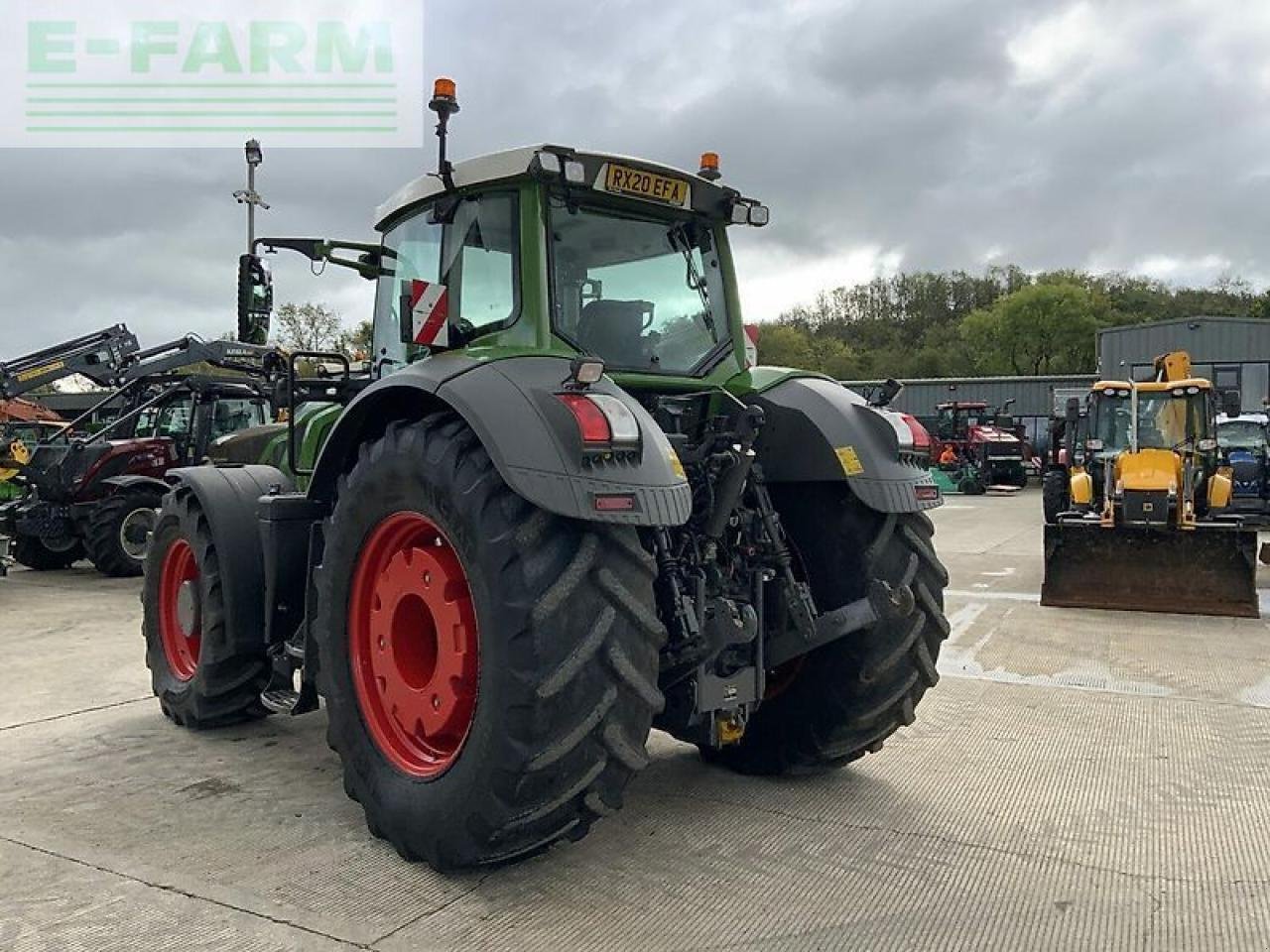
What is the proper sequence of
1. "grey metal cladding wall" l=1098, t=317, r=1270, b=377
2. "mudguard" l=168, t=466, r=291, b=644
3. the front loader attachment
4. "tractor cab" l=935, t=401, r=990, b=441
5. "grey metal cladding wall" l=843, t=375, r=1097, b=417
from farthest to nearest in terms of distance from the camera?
"grey metal cladding wall" l=843, t=375, r=1097, b=417 → "grey metal cladding wall" l=1098, t=317, r=1270, b=377 → "tractor cab" l=935, t=401, r=990, b=441 → the front loader attachment → "mudguard" l=168, t=466, r=291, b=644

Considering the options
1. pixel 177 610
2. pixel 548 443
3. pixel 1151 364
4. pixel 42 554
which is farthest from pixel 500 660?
pixel 1151 364

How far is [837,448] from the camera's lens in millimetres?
3803

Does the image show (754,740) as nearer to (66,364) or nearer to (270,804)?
(270,804)

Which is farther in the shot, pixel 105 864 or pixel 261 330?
pixel 261 330

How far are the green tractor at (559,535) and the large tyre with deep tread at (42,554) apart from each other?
8271 millimetres

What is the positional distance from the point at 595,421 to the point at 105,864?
2106 mm

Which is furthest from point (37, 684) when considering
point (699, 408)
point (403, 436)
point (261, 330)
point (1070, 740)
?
point (1070, 740)

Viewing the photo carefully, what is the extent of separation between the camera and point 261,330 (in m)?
6.47

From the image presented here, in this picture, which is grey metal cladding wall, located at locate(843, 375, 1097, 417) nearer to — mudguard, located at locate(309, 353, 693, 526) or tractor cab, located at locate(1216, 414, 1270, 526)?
tractor cab, located at locate(1216, 414, 1270, 526)

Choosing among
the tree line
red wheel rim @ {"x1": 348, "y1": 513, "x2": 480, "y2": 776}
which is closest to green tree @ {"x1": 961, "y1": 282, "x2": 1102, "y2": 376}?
the tree line

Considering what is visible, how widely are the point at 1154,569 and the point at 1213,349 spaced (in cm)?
2396

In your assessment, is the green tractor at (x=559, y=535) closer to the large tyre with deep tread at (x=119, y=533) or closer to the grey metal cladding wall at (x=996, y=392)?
the large tyre with deep tread at (x=119, y=533)

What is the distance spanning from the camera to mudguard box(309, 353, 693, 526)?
287 centimetres

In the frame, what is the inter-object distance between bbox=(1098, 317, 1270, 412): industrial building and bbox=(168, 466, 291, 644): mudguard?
2771cm
